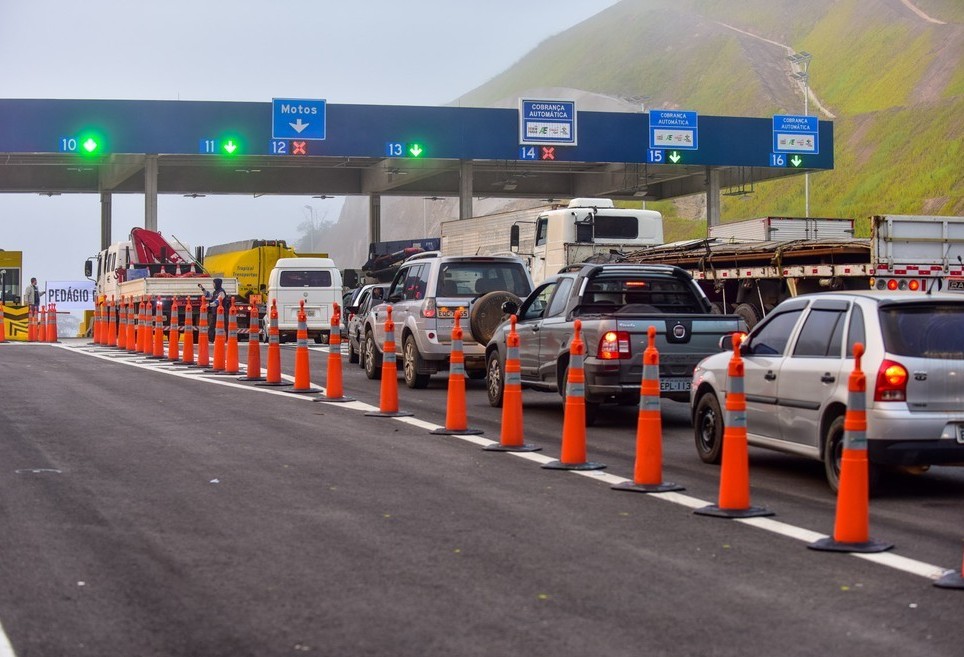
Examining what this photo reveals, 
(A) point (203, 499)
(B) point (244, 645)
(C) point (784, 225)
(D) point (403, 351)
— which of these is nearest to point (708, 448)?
(A) point (203, 499)

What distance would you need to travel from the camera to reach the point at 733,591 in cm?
714

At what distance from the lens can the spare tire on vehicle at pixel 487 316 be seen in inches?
734

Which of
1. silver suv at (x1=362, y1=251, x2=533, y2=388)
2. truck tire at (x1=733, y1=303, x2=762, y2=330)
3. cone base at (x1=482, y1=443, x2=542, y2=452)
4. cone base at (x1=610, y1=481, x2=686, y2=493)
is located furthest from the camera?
truck tire at (x1=733, y1=303, x2=762, y2=330)

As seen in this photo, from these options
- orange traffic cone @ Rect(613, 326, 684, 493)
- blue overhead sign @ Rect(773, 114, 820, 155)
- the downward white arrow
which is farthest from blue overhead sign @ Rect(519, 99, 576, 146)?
orange traffic cone @ Rect(613, 326, 684, 493)

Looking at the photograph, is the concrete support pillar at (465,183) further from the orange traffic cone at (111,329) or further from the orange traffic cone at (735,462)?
the orange traffic cone at (735,462)

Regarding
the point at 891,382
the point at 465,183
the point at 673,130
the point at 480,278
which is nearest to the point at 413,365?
the point at 480,278

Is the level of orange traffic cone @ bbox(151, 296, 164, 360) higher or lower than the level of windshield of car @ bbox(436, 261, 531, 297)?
lower

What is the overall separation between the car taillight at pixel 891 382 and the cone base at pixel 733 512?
3.98 feet

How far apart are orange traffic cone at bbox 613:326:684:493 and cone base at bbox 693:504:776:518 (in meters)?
0.94

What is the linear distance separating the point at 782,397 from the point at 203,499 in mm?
4397

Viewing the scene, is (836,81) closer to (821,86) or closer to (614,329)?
(821,86)

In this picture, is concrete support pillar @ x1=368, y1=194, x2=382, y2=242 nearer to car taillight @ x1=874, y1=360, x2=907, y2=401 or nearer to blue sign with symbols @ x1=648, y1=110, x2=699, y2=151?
blue sign with symbols @ x1=648, y1=110, x2=699, y2=151

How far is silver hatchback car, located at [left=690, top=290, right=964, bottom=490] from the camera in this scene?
32.4 feet

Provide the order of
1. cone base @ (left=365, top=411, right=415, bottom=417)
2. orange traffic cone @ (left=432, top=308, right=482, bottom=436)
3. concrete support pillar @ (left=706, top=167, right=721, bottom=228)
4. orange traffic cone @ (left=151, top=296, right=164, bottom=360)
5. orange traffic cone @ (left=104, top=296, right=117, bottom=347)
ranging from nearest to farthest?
orange traffic cone @ (left=432, top=308, right=482, bottom=436)
cone base @ (left=365, top=411, right=415, bottom=417)
orange traffic cone @ (left=151, top=296, right=164, bottom=360)
orange traffic cone @ (left=104, top=296, right=117, bottom=347)
concrete support pillar @ (left=706, top=167, right=721, bottom=228)
